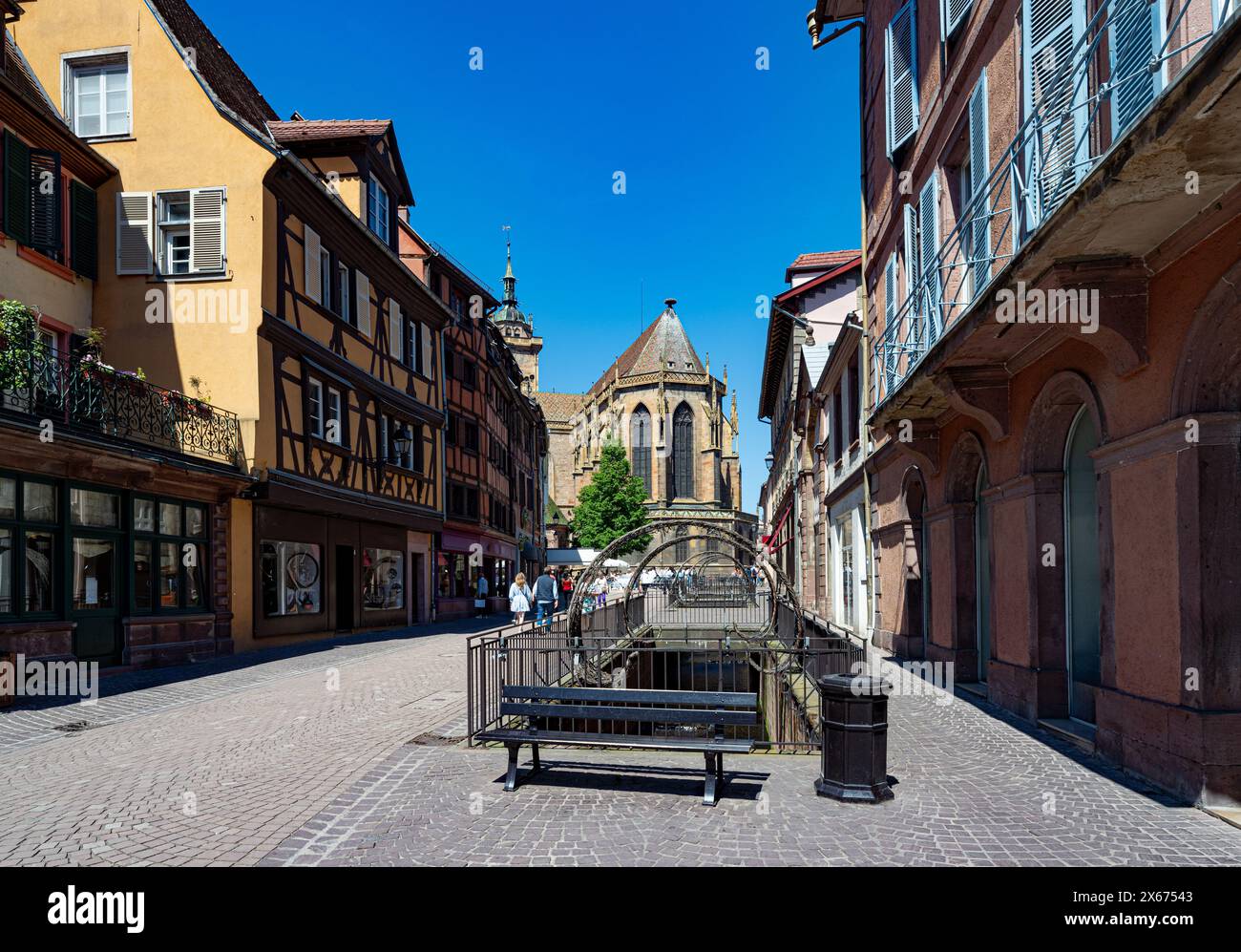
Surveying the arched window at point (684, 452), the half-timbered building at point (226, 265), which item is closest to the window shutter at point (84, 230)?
the half-timbered building at point (226, 265)

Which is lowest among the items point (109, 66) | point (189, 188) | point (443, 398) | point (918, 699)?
point (918, 699)

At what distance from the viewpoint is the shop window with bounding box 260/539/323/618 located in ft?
63.4

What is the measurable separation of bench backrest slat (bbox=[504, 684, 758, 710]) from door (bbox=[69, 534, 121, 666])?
9639 millimetres

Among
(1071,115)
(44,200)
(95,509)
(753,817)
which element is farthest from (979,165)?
(44,200)

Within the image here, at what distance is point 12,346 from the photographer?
11961 mm

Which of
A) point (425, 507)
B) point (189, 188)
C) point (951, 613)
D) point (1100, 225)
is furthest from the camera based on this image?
point (425, 507)

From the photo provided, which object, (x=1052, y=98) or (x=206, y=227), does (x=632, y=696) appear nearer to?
(x=1052, y=98)

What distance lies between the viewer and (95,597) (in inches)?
555

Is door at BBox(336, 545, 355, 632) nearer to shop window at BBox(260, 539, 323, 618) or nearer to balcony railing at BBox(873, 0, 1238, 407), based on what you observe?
shop window at BBox(260, 539, 323, 618)

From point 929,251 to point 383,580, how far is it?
18.5 metres

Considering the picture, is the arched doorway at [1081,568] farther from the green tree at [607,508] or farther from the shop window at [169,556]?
the green tree at [607,508]

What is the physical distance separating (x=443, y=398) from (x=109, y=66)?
14.6 meters
